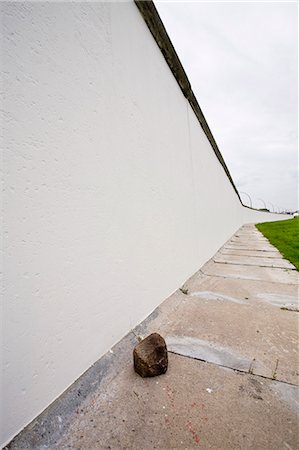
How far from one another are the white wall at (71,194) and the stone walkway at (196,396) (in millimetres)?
112

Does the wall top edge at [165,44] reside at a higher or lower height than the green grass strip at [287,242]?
higher

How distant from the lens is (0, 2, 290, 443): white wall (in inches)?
30.3

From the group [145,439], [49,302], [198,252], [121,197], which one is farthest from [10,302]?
[198,252]

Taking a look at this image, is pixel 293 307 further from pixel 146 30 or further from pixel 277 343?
pixel 146 30

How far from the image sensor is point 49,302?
0.88m

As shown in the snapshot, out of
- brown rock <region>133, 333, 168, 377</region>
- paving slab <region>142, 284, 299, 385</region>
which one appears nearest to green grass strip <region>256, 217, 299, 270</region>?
paving slab <region>142, 284, 299, 385</region>

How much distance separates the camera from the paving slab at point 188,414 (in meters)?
0.78

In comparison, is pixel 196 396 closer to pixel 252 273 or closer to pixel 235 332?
pixel 235 332

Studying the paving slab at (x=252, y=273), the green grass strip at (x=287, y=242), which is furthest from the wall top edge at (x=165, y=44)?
the green grass strip at (x=287, y=242)

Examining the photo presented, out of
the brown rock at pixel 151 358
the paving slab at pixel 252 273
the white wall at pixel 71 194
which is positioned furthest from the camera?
the paving slab at pixel 252 273

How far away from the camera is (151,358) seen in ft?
3.61

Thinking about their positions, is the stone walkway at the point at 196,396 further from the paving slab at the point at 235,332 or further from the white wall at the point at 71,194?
the white wall at the point at 71,194

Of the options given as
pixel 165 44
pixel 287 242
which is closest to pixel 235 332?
pixel 165 44

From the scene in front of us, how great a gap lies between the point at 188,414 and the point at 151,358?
10.8 inches
